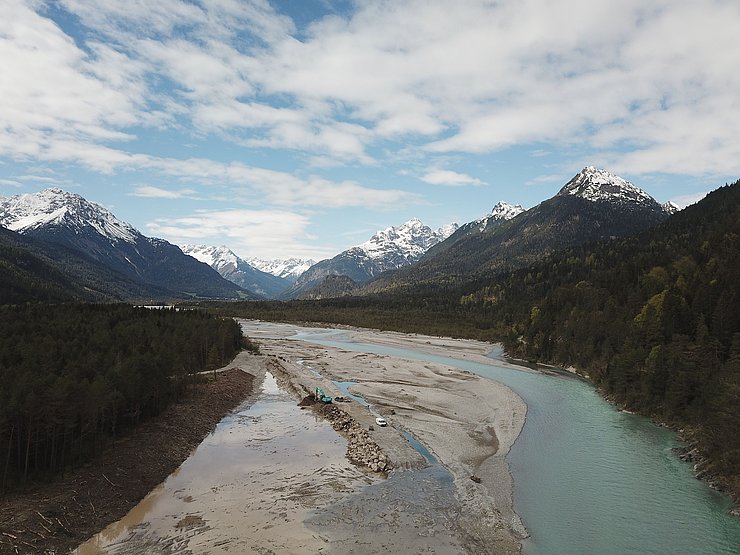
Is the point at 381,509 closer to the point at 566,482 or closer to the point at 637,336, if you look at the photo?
the point at 566,482

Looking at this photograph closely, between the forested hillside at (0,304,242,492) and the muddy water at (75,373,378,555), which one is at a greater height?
the forested hillside at (0,304,242,492)

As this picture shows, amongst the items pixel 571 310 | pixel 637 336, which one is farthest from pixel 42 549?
pixel 571 310

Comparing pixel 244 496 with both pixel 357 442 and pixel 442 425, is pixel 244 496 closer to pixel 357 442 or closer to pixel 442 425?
pixel 357 442

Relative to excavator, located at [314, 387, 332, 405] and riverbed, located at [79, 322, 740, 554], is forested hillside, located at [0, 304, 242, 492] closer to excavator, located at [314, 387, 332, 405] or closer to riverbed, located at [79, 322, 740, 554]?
riverbed, located at [79, 322, 740, 554]

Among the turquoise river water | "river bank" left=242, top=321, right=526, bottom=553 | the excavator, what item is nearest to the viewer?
the turquoise river water

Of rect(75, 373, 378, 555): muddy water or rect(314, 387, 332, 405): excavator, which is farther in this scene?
rect(314, 387, 332, 405): excavator

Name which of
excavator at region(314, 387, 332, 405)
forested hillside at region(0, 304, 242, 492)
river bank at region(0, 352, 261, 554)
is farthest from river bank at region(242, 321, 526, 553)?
forested hillside at region(0, 304, 242, 492)

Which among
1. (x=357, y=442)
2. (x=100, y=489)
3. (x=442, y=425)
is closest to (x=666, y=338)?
(x=442, y=425)
